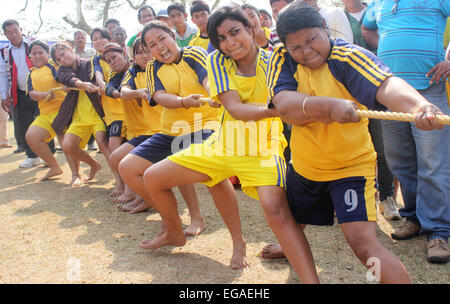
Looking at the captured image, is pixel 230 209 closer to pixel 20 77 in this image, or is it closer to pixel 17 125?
pixel 20 77

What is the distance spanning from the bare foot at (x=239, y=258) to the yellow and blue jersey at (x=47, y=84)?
413 centimetres

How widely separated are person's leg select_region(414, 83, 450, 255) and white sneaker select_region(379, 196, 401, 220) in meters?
0.58

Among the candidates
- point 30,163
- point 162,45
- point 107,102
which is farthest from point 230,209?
point 30,163

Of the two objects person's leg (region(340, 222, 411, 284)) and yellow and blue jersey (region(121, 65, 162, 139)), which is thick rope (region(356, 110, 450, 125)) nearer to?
person's leg (region(340, 222, 411, 284))

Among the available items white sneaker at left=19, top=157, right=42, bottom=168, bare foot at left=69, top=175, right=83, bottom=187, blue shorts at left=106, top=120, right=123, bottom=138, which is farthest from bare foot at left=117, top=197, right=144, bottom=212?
white sneaker at left=19, top=157, right=42, bottom=168

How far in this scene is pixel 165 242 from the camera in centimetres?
307

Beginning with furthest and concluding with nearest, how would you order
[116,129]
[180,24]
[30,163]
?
[30,163] → [180,24] → [116,129]

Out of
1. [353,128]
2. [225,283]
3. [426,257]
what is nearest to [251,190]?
[225,283]

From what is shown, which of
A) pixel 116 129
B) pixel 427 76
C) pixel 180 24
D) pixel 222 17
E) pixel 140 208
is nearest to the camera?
pixel 222 17

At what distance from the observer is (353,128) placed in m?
2.09

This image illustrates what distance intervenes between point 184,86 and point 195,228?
1.22 meters

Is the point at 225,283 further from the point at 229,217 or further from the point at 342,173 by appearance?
the point at 342,173

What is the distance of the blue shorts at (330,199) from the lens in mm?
1999

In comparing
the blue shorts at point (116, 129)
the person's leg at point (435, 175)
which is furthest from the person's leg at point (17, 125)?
the person's leg at point (435, 175)
